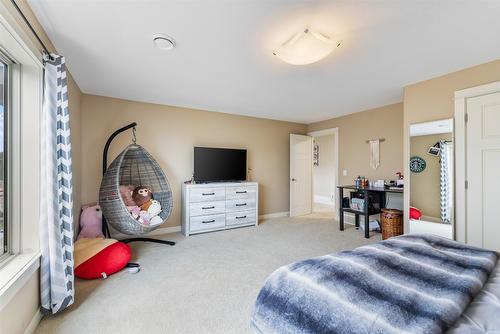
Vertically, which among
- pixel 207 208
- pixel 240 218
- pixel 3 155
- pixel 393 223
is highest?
pixel 3 155

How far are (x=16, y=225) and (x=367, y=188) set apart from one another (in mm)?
4400

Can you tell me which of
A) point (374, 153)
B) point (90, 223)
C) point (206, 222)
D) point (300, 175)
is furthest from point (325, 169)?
point (90, 223)

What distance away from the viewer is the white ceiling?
5.42 ft

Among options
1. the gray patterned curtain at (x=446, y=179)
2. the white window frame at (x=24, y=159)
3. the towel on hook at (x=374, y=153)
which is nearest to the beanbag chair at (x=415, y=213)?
the gray patterned curtain at (x=446, y=179)

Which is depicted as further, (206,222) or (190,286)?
(206,222)

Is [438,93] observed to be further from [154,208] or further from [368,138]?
[154,208]

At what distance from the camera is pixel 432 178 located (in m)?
2.95

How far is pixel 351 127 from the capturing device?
4.79 meters

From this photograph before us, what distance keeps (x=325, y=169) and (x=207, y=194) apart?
190 inches

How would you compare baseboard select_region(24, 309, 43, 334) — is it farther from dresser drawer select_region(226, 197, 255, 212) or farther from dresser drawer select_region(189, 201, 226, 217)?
dresser drawer select_region(226, 197, 255, 212)

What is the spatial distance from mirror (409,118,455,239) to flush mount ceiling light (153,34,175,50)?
316 cm

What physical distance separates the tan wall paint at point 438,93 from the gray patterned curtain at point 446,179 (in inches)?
14.3

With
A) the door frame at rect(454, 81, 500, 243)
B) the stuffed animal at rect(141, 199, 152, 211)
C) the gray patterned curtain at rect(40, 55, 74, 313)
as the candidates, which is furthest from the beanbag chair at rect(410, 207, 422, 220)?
the gray patterned curtain at rect(40, 55, 74, 313)

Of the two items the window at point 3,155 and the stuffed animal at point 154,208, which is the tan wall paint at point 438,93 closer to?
the stuffed animal at point 154,208
